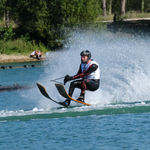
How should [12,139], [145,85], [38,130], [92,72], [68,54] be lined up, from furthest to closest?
[68,54], [145,85], [92,72], [38,130], [12,139]

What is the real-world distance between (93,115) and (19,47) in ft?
93.8

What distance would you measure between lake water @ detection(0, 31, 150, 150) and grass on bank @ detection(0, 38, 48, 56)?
21026 mm

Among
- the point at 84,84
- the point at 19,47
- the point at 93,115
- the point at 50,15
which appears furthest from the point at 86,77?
the point at 50,15

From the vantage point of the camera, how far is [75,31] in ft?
130

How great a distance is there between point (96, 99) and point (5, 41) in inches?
1062

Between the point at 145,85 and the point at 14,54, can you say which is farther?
the point at 14,54

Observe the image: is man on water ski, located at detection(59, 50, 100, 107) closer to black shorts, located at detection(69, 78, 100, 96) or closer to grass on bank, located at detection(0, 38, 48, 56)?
black shorts, located at detection(69, 78, 100, 96)

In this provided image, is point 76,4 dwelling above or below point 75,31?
above

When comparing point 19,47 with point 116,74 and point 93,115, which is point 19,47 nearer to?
point 116,74

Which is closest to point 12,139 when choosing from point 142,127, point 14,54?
point 142,127

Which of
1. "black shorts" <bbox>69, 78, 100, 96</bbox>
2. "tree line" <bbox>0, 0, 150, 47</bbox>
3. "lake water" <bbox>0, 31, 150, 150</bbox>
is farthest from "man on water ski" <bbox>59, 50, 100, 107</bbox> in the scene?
"tree line" <bbox>0, 0, 150, 47</bbox>

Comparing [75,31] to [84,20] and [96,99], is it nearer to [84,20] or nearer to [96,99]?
[84,20]

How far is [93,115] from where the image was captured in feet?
A: 32.2

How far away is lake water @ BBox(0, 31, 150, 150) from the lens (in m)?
7.86
